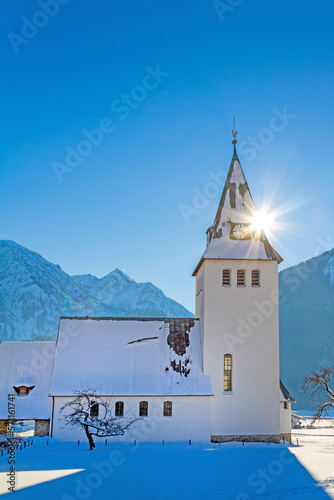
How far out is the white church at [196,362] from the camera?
3731 centimetres

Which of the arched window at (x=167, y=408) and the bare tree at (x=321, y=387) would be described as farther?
the arched window at (x=167, y=408)

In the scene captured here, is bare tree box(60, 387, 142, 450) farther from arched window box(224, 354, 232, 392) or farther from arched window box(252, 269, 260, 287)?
arched window box(252, 269, 260, 287)

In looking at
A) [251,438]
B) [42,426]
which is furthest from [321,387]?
[42,426]

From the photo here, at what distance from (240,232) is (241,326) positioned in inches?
295

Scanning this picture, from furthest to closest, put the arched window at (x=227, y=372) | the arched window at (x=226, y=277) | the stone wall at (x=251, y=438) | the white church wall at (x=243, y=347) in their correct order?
1. the arched window at (x=226, y=277)
2. the arched window at (x=227, y=372)
3. the white church wall at (x=243, y=347)
4. the stone wall at (x=251, y=438)

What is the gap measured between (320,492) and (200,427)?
17.9m

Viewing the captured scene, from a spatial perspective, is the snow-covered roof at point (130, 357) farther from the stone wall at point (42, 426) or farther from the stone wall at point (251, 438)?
the stone wall at point (251, 438)

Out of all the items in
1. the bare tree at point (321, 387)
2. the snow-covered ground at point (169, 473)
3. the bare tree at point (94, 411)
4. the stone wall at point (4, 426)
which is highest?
the bare tree at point (321, 387)

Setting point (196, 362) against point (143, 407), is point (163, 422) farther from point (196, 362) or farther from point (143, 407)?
point (196, 362)

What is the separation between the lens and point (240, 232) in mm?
41688

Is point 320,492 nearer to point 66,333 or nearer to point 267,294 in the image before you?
point 267,294

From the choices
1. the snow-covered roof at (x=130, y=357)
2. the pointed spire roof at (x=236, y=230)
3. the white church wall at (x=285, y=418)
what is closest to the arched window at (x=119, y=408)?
the snow-covered roof at (x=130, y=357)

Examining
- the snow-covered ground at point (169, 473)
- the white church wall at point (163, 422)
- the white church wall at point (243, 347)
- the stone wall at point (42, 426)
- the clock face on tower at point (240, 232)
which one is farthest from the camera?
the clock face on tower at point (240, 232)

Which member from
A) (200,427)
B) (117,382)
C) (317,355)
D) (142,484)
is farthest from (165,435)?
(317,355)
